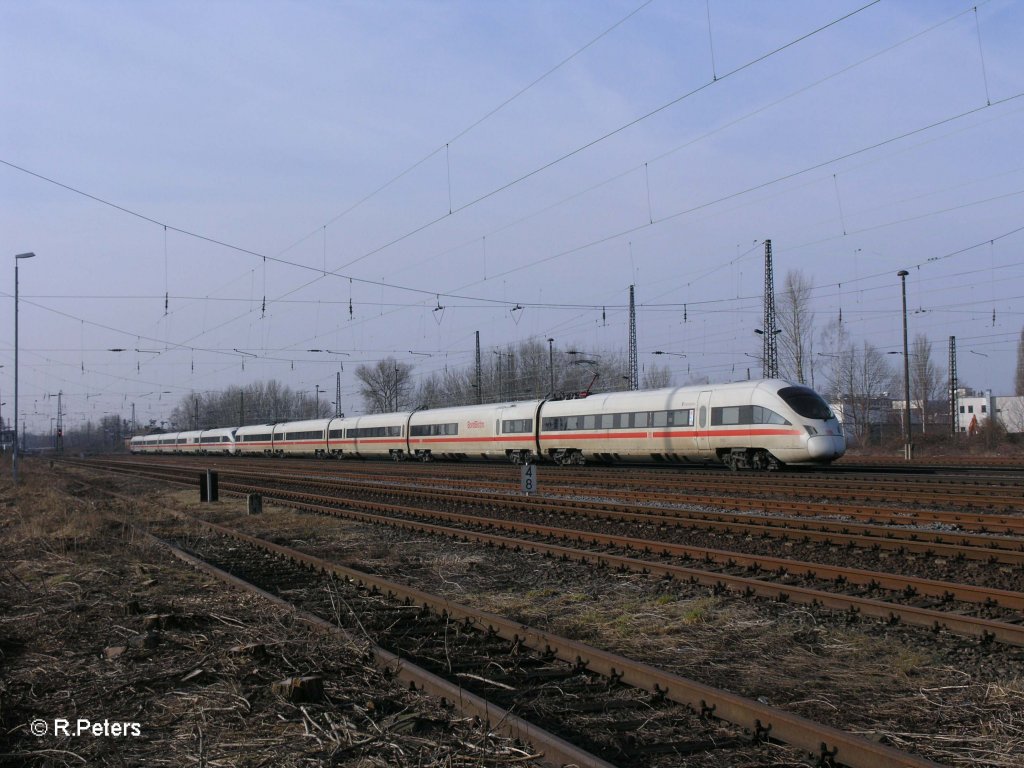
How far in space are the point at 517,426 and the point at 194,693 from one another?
31101mm

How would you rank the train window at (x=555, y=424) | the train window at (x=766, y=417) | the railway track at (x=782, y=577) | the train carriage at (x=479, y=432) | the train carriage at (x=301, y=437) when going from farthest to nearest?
the train carriage at (x=301, y=437) < the train carriage at (x=479, y=432) < the train window at (x=555, y=424) < the train window at (x=766, y=417) < the railway track at (x=782, y=577)

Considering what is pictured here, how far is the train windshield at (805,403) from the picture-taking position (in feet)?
80.5

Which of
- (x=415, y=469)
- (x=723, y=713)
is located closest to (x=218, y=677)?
(x=723, y=713)

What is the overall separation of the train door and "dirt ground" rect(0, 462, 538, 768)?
2000 cm

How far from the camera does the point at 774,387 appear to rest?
2508 centimetres

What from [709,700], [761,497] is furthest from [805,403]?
[709,700]

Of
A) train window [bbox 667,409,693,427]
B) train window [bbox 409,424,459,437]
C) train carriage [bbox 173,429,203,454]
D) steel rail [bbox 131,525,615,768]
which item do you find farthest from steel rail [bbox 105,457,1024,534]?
train carriage [bbox 173,429,203,454]

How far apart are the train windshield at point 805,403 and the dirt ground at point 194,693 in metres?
19.2

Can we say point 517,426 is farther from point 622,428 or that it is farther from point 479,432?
point 622,428

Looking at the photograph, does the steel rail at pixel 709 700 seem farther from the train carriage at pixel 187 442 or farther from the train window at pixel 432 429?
the train carriage at pixel 187 442

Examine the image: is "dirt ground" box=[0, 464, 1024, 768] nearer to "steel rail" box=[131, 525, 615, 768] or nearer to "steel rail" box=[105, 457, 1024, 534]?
"steel rail" box=[131, 525, 615, 768]

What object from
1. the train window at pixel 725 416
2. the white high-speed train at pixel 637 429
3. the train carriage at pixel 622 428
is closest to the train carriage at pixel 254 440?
the white high-speed train at pixel 637 429

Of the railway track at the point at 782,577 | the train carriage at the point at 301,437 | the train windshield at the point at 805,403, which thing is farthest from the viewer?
the train carriage at the point at 301,437

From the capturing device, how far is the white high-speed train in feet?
81.4
